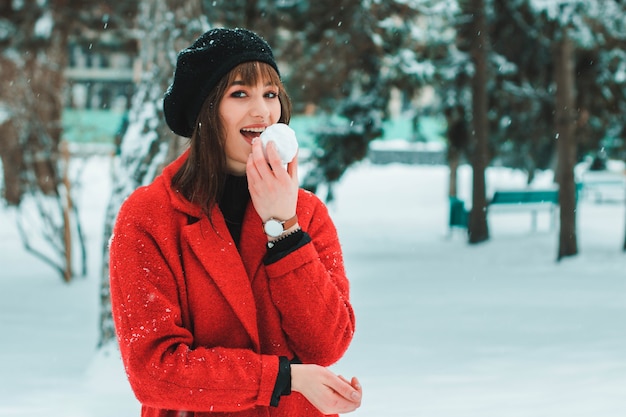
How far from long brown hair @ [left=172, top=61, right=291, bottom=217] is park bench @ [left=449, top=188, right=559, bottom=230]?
13.1m

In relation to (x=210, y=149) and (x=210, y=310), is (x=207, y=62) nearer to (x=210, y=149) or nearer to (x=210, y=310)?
(x=210, y=149)

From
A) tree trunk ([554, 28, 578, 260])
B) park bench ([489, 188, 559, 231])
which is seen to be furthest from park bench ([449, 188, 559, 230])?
tree trunk ([554, 28, 578, 260])

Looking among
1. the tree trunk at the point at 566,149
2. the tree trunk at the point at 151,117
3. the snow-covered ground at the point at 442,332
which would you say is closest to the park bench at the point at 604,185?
the snow-covered ground at the point at 442,332

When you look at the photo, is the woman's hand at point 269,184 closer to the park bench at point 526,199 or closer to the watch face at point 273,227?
the watch face at point 273,227

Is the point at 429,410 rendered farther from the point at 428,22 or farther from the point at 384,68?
the point at 428,22

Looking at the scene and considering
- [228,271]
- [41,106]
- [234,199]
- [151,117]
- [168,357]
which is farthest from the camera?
[41,106]

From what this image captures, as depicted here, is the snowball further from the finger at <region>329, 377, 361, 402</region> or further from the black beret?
the finger at <region>329, 377, 361, 402</region>

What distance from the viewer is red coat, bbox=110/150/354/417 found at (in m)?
1.65

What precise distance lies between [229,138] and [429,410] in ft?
12.3

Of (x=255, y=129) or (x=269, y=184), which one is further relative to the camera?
(x=255, y=129)

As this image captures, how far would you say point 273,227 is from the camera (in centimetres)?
171

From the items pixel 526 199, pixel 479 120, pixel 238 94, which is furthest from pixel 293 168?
pixel 526 199

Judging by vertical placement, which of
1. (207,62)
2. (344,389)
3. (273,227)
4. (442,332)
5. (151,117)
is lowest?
(442,332)

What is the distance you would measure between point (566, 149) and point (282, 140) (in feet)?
36.9
